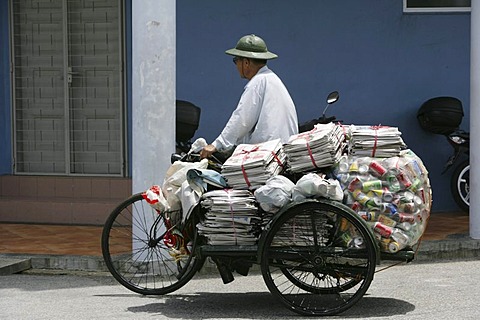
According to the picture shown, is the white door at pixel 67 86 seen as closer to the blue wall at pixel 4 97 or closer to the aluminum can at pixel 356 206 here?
the blue wall at pixel 4 97

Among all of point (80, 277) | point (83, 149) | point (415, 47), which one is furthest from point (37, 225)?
point (415, 47)

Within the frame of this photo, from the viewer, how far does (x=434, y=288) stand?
331 inches

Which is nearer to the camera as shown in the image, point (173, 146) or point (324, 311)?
point (324, 311)

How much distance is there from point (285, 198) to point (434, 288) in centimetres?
188

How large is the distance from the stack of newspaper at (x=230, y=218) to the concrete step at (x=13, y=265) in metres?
2.64

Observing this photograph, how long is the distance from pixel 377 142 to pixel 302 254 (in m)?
0.97

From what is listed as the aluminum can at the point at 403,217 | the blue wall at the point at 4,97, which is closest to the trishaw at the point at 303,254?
the aluminum can at the point at 403,217

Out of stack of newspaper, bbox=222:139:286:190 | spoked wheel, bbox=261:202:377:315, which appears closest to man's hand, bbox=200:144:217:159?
stack of newspaper, bbox=222:139:286:190

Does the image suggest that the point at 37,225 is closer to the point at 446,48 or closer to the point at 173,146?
the point at 173,146

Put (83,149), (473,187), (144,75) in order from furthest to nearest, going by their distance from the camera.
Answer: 1. (83,149)
2. (473,187)
3. (144,75)

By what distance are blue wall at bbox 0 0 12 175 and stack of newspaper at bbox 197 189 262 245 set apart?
571 cm

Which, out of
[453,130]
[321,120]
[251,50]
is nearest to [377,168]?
[251,50]

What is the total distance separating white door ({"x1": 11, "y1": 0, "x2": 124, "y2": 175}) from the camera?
12.3 metres

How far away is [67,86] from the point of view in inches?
488
